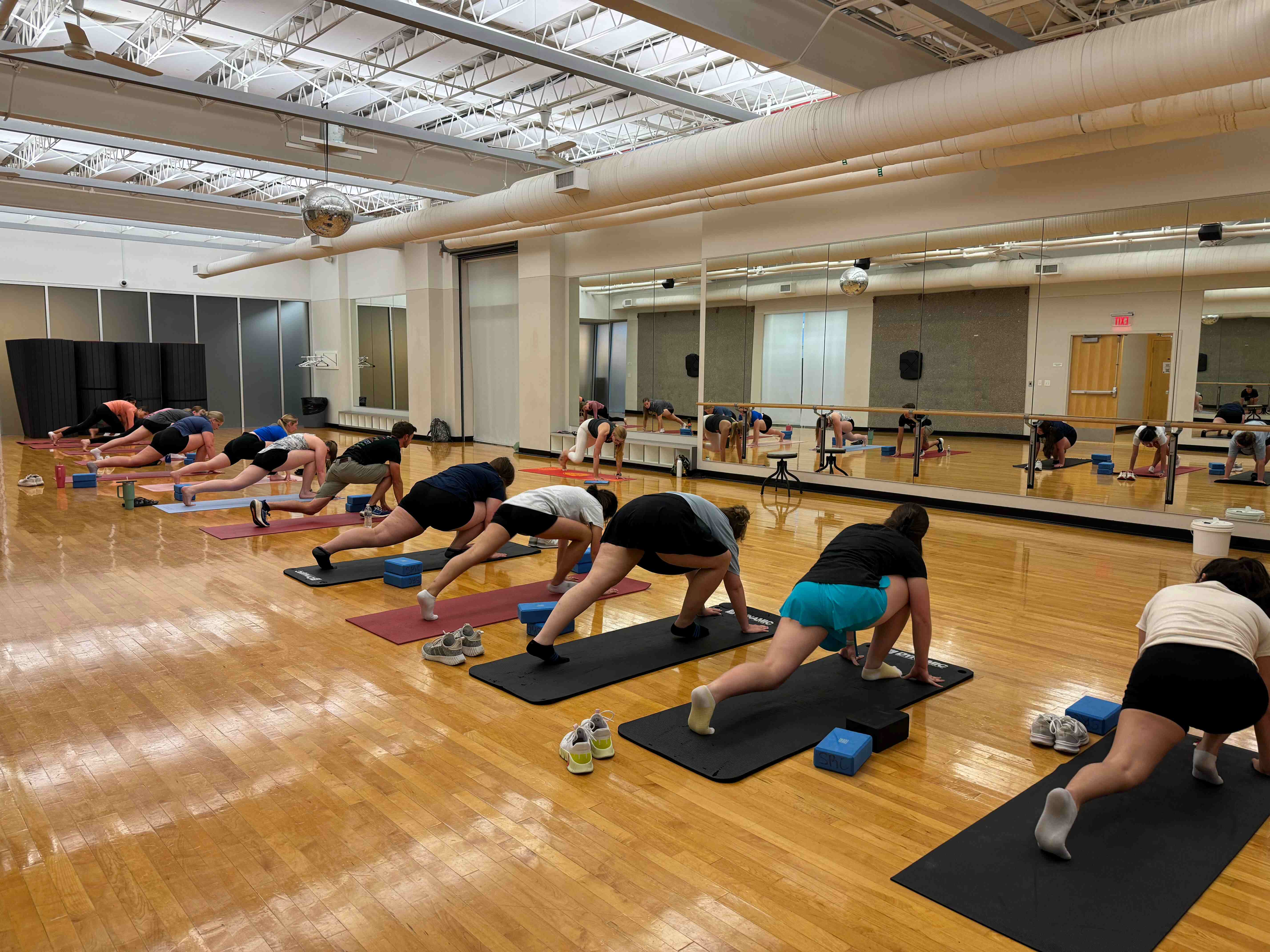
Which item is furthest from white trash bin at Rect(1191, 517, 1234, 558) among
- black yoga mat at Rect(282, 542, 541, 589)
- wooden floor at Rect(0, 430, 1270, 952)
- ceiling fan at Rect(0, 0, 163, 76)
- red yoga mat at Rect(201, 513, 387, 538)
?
ceiling fan at Rect(0, 0, 163, 76)

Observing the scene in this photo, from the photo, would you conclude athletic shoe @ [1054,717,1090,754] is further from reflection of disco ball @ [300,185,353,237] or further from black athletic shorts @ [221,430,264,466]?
black athletic shorts @ [221,430,264,466]

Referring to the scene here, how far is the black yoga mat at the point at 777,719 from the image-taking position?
3.00m

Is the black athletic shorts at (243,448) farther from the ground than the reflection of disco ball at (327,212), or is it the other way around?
the reflection of disco ball at (327,212)

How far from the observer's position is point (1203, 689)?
234 cm

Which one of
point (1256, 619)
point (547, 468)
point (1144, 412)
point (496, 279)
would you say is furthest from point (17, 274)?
point (1256, 619)

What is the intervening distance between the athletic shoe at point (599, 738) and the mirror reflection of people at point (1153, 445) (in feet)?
20.3

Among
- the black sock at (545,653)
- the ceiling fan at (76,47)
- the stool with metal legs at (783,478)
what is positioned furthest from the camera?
the stool with metal legs at (783,478)

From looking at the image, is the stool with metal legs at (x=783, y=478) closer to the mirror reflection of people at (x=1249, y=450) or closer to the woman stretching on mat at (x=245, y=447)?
the mirror reflection of people at (x=1249, y=450)

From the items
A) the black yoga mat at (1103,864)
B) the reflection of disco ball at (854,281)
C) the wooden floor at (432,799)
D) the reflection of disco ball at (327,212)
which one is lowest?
the wooden floor at (432,799)

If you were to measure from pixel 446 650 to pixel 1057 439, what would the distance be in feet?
21.1

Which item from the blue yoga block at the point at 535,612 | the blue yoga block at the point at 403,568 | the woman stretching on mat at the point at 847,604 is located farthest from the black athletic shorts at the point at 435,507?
the woman stretching on mat at the point at 847,604

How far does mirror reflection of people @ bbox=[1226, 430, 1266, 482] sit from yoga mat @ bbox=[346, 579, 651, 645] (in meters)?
5.05

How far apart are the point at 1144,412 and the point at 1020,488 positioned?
1.27 metres

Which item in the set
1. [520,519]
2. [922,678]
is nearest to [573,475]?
[520,519]
